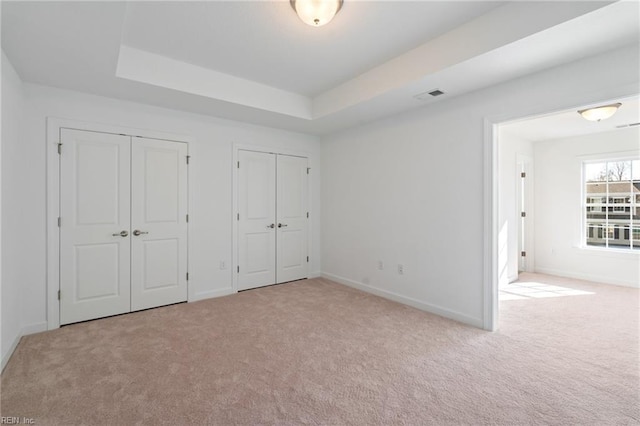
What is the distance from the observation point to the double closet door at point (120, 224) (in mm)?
3236

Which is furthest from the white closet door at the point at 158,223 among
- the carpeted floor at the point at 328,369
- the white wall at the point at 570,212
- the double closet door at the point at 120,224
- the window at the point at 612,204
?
the window at the point at 612,204

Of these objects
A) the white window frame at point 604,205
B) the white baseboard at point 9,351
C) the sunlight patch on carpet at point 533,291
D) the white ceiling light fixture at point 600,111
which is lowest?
the sunlight patch on carpet at point 533,291

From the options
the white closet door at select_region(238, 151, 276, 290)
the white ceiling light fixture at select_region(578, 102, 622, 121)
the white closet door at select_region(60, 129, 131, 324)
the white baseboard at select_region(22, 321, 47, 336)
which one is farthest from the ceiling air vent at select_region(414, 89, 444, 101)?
the white baseboard at select_region(22, 321, 47, 336)

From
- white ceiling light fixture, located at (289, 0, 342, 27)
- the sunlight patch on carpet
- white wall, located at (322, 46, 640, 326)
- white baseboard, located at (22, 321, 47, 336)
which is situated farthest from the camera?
the sunlight patch on carpet

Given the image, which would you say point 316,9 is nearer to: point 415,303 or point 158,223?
point 158,223

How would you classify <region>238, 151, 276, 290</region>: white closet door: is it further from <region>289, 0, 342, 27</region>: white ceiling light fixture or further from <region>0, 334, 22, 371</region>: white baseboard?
<region>289, 0, 342, 27</region>: white ceiling light fixture

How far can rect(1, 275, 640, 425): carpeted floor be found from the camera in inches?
73.4

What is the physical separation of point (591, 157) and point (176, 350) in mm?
7047

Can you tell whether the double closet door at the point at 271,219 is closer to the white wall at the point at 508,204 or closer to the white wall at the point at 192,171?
the white wall at the point at 192,171

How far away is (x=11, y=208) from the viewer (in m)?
2.63

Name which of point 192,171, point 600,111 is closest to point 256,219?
point 192,171

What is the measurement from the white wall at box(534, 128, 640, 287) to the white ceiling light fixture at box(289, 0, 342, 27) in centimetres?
563

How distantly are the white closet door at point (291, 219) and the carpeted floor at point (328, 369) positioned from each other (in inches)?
56.0

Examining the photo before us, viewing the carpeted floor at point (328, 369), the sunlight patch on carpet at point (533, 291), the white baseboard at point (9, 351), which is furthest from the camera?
the sunlight patch on carpet at point (533, 291)
